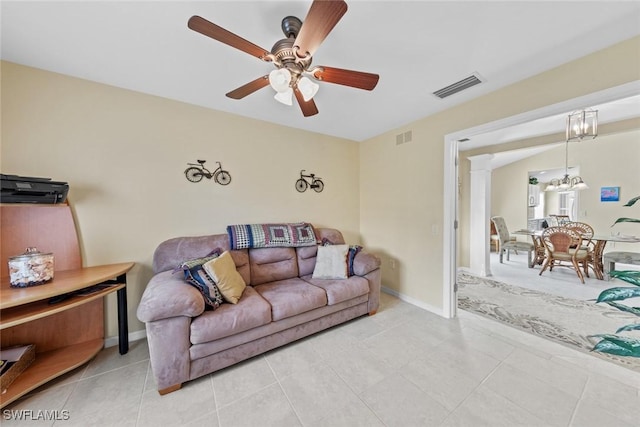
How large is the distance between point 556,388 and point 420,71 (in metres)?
2.62

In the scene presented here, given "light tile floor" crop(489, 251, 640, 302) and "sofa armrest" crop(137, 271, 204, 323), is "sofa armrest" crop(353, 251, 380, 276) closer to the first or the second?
"sofa armrest" crop(137, 271, 204, 323)

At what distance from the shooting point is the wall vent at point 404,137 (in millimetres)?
3006

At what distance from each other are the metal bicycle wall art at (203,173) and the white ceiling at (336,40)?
739 millimetres

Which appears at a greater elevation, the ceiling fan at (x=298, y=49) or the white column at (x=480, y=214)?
the ceiling fan at (x=298, y=49)

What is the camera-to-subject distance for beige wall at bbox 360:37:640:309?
66.6 inches

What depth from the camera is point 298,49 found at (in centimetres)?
130

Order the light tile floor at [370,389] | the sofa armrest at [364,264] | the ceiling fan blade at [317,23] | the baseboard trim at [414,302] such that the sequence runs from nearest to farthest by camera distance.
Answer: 1. the ceiling fan blade at [317,23]
2. the light tile floor at [370,389]
3. the sofa armrest at [364,264]
4. the baseboard trim at [414,302]

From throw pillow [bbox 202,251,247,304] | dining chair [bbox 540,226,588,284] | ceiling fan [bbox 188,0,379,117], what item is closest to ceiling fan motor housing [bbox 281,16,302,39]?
ceiling fan [bbox 188,0,379,117]

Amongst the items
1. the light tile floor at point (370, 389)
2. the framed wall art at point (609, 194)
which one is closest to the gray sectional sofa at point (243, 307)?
the light tile floor at point (370, 389)

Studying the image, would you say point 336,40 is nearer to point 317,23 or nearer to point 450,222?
point 317,23

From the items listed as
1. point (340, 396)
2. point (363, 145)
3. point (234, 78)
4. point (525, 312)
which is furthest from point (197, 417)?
point (363, 145)

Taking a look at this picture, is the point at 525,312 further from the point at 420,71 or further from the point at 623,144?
the point at 623,144

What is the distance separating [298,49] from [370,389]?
2294 millimetres

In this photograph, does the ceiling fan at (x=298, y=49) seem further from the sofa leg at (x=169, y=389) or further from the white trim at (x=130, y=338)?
the white trim at (x=130, y=338)
